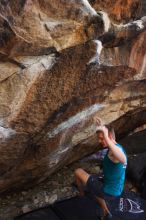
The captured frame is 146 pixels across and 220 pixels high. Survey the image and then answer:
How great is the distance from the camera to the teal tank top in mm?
4668

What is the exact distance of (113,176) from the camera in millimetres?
4762

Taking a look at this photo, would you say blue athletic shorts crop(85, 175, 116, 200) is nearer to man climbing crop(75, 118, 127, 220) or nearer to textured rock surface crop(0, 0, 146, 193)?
man climbing crop(75, 118, 127, 220)

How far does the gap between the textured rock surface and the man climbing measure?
395mm

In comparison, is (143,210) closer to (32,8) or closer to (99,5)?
(99,5)

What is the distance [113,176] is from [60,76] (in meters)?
1.37

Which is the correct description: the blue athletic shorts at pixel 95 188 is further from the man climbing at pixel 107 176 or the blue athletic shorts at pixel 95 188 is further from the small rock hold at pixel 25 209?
the small rock hold at pixel 25 209

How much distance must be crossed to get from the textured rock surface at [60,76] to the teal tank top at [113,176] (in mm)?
647

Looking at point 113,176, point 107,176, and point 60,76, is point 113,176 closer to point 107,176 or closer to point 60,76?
point 107,176

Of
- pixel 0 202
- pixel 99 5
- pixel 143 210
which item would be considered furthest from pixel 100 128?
pixel 0 202

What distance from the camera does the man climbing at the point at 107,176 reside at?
4.45 meters

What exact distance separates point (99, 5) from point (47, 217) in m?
2.70

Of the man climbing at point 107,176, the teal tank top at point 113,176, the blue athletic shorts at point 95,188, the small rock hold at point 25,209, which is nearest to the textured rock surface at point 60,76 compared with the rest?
the small rock hold at point 25,209

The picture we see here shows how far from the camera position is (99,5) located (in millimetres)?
4219

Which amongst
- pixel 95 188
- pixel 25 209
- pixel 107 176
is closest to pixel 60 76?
pixel 107 176
